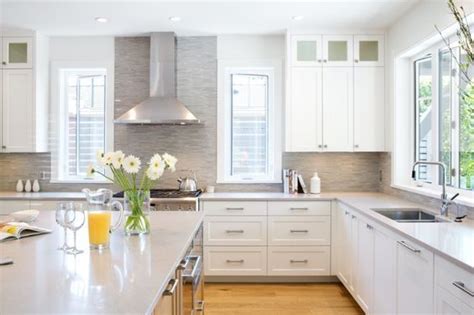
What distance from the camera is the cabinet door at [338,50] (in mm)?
4262

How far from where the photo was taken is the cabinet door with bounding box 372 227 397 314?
2533mm

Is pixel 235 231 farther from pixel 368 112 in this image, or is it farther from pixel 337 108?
pixel 368 112

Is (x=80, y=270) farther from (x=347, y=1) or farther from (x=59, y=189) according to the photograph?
(x=59, y=189)

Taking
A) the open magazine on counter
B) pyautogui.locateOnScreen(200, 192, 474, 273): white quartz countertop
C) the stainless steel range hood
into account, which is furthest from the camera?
the stainless steel range hood

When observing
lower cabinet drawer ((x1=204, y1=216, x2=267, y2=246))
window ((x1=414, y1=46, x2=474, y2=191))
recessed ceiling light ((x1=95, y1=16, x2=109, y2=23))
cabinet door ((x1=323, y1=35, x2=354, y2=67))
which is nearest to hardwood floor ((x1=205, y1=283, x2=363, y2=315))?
lower cabinet drawer ((x1=204, y1=216, x2=267, y2=246))

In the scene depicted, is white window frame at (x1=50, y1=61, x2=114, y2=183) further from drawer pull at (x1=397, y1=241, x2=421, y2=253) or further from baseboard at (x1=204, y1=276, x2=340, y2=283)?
drawer pull at (x1=397, y1=241, x2=421, y2=253)

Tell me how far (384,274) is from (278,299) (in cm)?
126

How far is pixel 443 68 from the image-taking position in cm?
335

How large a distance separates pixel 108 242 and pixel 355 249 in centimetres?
229

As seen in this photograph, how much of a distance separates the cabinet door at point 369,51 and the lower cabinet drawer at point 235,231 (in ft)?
6.56

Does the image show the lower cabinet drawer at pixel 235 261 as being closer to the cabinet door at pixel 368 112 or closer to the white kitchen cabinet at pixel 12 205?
the cabinet door at pixel 368 112

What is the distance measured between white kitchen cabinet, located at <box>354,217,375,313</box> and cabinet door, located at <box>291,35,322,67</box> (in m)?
1.81

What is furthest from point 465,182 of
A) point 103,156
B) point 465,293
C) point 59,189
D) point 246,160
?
point 59,189

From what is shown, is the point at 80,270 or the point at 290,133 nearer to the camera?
the point at 80,270
